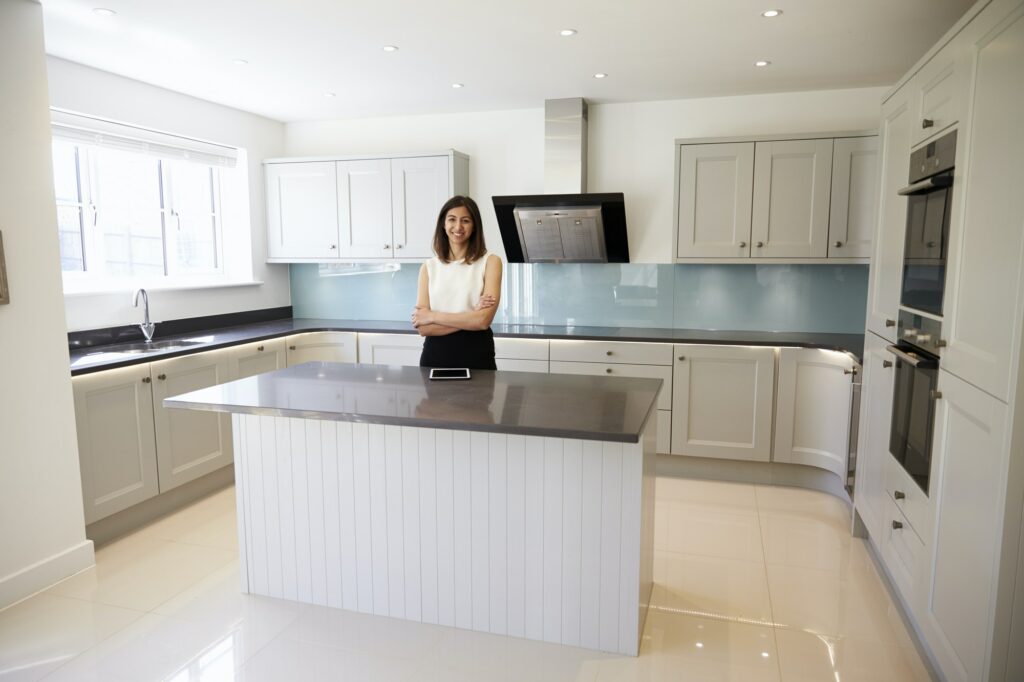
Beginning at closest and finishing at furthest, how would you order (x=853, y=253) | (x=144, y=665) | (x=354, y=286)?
1. (x=144, y=665)
2. (x=853, y=253)
3. (x=354, y=286)

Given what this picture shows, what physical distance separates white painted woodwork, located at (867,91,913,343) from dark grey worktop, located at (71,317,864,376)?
0.61 meters

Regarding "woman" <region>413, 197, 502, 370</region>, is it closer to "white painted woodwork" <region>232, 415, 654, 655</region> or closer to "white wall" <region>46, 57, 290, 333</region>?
"white painted woodwork" <region>232, 415, 654, 655</region>

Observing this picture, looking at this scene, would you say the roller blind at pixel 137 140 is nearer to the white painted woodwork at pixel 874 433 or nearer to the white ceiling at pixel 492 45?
the white ceiling at pixel 492 45

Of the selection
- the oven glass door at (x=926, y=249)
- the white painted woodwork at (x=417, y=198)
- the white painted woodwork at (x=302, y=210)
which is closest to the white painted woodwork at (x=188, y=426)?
the white painted woodwork at (x=302, y=210)

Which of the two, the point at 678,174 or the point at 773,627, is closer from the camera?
the point at 773,627

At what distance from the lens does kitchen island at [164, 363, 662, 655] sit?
2152 mm

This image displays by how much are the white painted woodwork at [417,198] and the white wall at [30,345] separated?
2207 mm

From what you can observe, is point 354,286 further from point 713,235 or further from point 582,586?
point 582,586

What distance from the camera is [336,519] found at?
2.50m

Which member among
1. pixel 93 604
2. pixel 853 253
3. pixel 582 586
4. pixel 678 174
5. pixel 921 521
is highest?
pixel 678 174

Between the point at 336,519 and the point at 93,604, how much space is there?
1047 mm

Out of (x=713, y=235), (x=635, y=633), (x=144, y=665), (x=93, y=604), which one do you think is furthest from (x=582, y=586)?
(x=713, y=235)

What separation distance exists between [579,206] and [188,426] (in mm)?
2607

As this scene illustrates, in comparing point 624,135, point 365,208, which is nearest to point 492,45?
point 624,135
